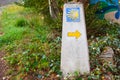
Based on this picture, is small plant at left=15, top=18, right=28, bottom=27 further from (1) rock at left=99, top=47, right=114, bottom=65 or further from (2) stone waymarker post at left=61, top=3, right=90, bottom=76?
(2) stone waymarker post at left=61, top=3, right=90, bottom=76

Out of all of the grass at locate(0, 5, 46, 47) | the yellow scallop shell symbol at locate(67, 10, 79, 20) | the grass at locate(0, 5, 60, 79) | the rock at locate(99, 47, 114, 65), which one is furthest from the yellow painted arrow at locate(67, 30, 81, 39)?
the grass at locate(0, 5, 46, 47)

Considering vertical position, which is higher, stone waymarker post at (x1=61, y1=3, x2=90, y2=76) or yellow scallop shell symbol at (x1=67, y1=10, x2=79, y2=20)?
yellow scallop shell symbol at (x1=67, y1=10, x2=79, y2=20)

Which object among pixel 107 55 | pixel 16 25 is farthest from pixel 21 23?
pixel 107 55

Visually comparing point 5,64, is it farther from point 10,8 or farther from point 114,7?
point 10,8

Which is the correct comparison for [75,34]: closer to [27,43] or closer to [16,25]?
[27,43]

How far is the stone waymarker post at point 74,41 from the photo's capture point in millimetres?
5535

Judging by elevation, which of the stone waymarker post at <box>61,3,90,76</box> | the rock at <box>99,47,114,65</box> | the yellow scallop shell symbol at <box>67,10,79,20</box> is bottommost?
the rock at <box>99,47,114,65</box>

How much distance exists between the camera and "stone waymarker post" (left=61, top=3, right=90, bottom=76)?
554 centimetres

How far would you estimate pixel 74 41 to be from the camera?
567cm

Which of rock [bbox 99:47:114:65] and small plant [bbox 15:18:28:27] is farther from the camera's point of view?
small plant [bbox 15:18:28:27]

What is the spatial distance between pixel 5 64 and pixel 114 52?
2.20 meters

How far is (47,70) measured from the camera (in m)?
6.14

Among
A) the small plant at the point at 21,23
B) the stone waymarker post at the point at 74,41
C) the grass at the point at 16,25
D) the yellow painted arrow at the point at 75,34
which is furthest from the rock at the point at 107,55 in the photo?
the small plant at the point at 21,23

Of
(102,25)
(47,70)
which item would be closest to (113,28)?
(102,25)
